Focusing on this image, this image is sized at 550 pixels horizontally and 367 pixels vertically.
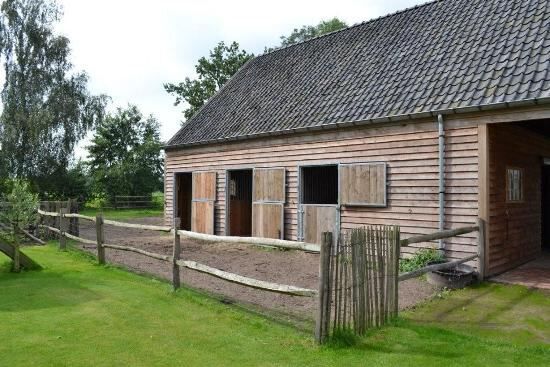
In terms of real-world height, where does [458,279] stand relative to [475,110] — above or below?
below

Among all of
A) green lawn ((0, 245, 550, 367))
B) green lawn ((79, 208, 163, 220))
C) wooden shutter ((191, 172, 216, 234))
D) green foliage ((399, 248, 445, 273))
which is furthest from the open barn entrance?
green lawn ((79, 208, 163, 220))

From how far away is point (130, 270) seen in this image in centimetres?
888

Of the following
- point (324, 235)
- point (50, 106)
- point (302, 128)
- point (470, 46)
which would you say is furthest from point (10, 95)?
point (324, 235)

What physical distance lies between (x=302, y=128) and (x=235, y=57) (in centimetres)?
2465

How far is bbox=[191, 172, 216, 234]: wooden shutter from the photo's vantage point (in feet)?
46.9

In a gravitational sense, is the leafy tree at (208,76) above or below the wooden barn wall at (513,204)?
above

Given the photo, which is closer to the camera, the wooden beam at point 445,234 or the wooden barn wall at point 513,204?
the wooden beam at point 445,234

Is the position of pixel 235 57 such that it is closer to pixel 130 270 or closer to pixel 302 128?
pixel 302 128

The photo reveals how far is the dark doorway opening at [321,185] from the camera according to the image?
1354 cm

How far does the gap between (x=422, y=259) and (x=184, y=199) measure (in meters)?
10.6

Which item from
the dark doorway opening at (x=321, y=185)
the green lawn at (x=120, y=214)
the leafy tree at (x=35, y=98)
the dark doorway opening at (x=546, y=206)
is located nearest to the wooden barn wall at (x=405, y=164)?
the dark doorway opening at (x=321, y=185)

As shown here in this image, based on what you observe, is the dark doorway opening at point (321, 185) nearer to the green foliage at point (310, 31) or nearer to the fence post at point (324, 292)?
the fence post at point (324, 292)

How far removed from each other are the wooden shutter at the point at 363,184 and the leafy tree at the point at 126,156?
27.6m

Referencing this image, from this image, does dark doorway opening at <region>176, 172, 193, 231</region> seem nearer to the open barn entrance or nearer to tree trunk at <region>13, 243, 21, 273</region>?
the open barn entrance
